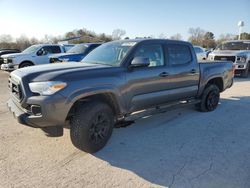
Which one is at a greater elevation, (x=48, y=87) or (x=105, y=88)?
(x=48, y=87)

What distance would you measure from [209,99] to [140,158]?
3334 millimetres

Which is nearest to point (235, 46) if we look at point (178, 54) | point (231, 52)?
point (231, 52)

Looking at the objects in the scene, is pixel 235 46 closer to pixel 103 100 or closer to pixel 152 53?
pixel 152 53

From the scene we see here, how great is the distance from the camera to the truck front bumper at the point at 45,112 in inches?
136

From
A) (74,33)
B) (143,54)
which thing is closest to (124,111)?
(143,54)

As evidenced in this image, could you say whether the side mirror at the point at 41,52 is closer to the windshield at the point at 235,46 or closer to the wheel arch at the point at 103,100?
the windshield at the point at 235,46

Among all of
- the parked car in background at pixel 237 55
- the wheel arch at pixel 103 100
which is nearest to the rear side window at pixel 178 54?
the wheel arch at pixel 103 100

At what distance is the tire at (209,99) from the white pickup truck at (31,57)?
10.5 metres

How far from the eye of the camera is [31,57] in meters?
14.5

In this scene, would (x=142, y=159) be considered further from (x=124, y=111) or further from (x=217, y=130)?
(x=217, y=130)

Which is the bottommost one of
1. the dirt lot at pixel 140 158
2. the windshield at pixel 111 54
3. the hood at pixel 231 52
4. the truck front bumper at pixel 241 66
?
the dirt lot at pixel 140 158

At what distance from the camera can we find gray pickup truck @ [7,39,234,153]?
11.7 ft

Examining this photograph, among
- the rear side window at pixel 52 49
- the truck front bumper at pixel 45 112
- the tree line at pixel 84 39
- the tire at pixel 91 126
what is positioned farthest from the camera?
the tree line at pixel 84 39

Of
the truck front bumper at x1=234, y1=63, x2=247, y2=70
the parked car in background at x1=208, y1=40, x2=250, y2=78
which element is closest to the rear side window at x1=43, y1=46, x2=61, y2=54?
the parked car in background at x1=208, y1=40, x2=250, y2=78
